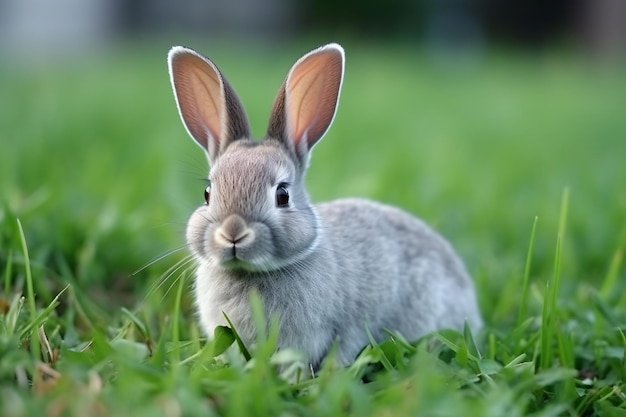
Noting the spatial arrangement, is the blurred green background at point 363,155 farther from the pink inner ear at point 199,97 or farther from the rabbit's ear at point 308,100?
the rabbit's ear at point 308,100

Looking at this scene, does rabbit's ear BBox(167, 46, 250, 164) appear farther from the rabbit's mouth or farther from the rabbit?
the rabbit's mouth

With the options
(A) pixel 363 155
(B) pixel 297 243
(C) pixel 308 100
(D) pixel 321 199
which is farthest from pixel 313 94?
(A) pixel 363 155

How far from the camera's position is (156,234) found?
4.97m

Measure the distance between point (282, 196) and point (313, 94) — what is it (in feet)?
1.89

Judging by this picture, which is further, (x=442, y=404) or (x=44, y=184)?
(x=44, y=184)

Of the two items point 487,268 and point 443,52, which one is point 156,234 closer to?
Result: point 487,268

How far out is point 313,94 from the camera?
3916 mm

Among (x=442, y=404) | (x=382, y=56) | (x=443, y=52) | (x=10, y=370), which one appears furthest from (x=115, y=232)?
(x=443, y=52)

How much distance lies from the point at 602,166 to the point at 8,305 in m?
5.66

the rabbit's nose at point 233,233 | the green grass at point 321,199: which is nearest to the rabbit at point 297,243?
the rabbit's nose at point 233,233

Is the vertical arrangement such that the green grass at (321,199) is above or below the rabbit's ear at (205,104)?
below

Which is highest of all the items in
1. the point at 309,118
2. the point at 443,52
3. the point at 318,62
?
the point at 318,62

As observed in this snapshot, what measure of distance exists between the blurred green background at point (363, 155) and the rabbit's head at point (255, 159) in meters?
0.33

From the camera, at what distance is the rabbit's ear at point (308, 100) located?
3.80 meters
